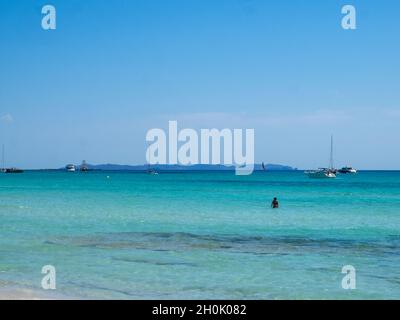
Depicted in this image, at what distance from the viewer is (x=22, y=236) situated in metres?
30.2

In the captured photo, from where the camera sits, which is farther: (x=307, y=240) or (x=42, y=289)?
(x=307, y=240)

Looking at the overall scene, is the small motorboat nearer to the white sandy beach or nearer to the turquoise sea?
the turquoise sea

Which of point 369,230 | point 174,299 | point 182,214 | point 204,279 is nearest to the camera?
point 174,299

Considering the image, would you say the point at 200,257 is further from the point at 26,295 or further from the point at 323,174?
the point at 323,174

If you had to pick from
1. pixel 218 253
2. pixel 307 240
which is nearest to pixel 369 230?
pixel 307 240

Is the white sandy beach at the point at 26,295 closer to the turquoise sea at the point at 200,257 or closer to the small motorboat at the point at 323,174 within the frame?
the turquoise sea at the point at 200,257

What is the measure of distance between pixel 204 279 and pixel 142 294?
111 inches

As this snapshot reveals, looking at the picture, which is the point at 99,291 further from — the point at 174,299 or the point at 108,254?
the point at 108,254

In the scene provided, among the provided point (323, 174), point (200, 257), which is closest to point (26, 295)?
point (200, 257)

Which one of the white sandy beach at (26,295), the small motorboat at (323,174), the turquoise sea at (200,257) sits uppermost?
the white sandy beach at (26,295)

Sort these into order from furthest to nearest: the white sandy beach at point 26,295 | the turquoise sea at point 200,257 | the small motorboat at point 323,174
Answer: the small motorboat at point 323,174 < the turquoise sea at point 200,257 < the white sandy beach at point 26,295

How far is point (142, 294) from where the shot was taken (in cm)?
1683

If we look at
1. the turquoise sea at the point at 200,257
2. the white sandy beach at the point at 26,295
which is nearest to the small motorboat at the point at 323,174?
the turquoise sea at the point at 200,257
